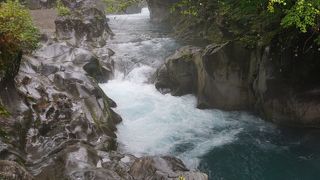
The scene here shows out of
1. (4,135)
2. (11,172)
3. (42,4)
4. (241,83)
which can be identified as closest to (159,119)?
(241,83)

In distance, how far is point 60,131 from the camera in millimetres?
13820

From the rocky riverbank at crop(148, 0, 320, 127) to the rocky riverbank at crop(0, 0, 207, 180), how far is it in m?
4.40

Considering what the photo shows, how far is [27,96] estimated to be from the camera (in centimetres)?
1436

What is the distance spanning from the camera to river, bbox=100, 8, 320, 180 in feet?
46.5

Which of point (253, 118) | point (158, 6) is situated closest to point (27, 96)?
point (253, 118)

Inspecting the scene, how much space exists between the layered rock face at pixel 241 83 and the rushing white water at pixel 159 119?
678mm

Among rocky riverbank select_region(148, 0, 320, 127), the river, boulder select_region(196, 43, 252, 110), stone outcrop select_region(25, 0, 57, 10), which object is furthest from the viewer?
stone outcrop select_region(25, 0, 57, 10)

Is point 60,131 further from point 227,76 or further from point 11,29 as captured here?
point 227,76

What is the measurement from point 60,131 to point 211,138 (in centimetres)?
636

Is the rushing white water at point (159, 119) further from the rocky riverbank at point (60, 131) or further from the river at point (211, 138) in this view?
the rocky riverbank at point (60, 131)

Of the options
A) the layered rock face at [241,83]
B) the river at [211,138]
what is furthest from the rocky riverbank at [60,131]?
the layered rock face at [241,83]

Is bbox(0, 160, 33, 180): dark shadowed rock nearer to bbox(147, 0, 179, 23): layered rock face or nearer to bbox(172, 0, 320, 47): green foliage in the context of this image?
bbox(172, 0, 320, 47): green foliage

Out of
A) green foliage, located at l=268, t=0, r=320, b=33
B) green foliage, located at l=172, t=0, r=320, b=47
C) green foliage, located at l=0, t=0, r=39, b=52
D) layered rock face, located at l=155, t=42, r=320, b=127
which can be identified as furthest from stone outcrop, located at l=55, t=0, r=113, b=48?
green foliage, located at l=268, t=0, r=320, b=33

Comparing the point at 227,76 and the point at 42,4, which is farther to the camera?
the point at 42,4
